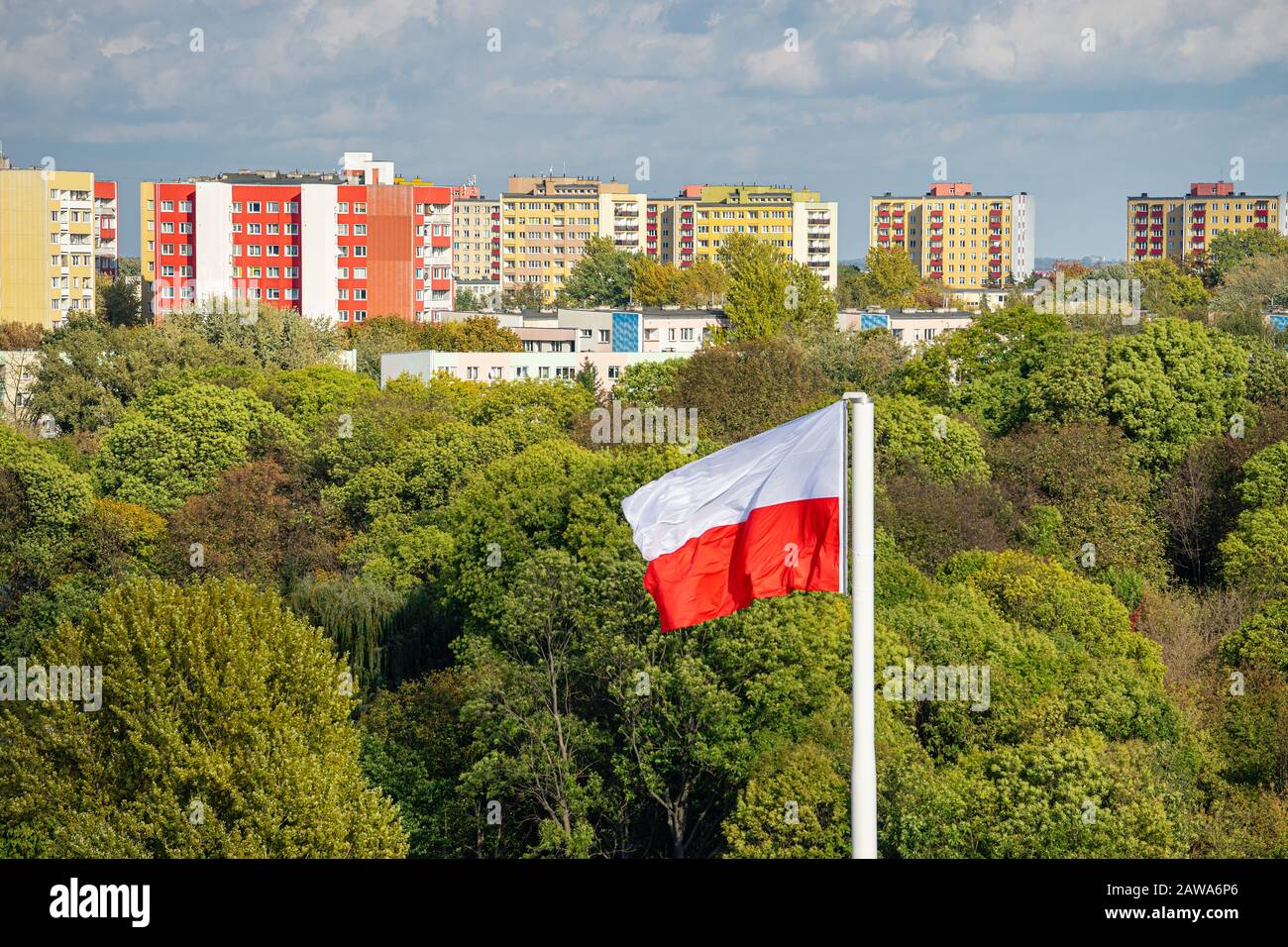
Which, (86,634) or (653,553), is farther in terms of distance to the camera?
(86,634)

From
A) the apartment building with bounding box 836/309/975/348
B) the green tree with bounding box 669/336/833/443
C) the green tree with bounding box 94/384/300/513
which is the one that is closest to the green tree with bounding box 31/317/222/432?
the green tree with bounding box 94/384/300/513

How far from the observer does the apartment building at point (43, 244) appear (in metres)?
84.5

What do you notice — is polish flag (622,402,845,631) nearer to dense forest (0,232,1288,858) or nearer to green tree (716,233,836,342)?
dense forest (0,232,1288,858)

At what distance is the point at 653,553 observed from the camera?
8.21 metres

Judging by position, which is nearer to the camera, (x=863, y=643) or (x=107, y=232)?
(x=863, y=643)

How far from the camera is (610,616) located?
2552cm

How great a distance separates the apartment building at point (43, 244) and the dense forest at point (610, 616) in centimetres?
2797

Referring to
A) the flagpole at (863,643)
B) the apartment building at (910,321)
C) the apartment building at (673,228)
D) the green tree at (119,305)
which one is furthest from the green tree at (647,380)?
the apartment building at (673,228)

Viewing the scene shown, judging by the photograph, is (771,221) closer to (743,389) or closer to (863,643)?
(743,389)

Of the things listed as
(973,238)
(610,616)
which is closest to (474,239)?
(973,238)

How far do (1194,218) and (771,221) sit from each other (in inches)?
1716
